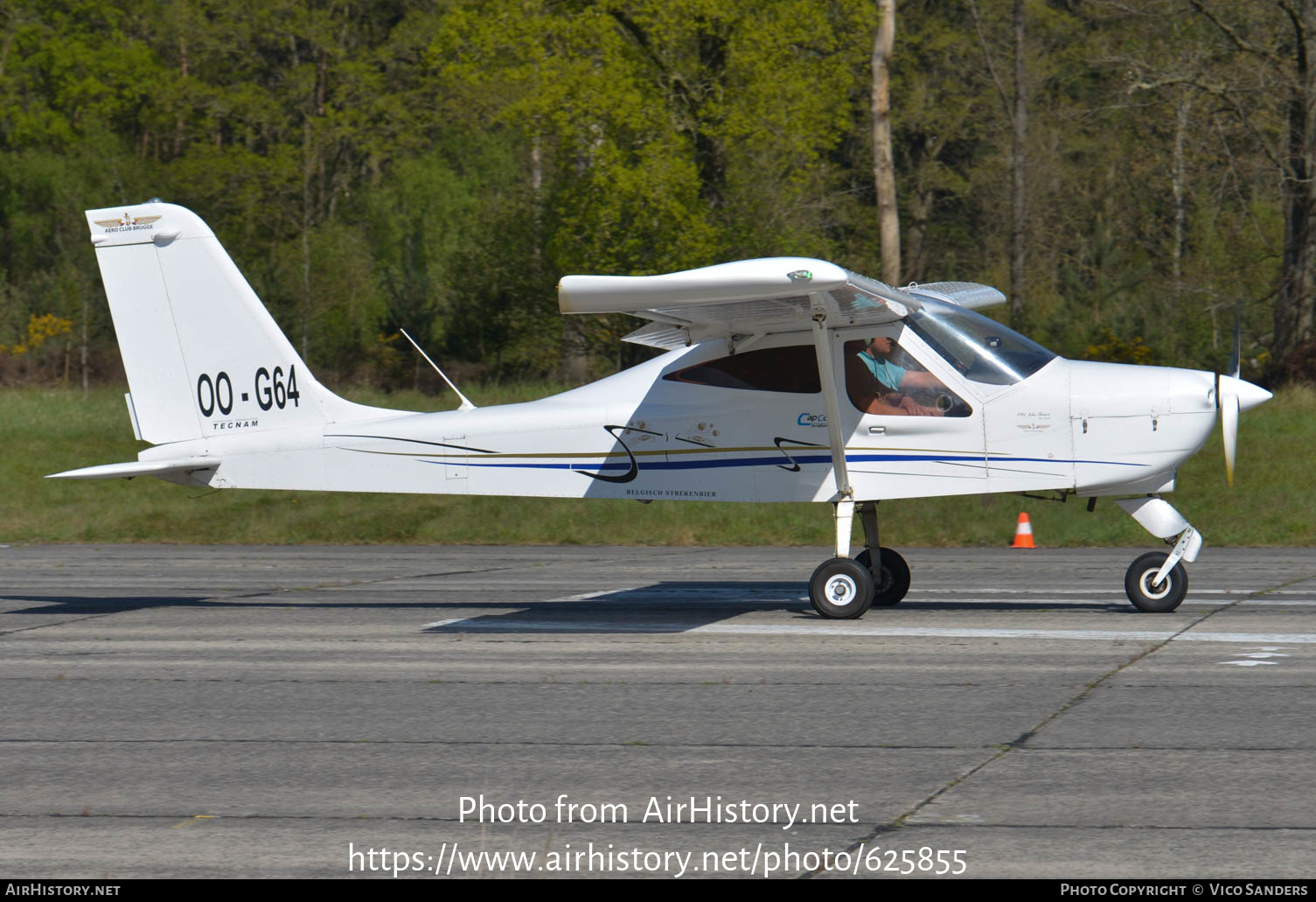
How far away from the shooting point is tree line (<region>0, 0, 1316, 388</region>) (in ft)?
93.4

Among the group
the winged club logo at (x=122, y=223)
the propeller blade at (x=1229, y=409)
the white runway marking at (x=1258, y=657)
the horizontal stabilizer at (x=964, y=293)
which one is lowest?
the white runway marking at (x=1258, y=657)

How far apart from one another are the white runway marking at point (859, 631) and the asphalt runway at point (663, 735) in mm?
42

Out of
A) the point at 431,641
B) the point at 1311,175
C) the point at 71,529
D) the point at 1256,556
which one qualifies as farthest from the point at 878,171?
the point at 431,641

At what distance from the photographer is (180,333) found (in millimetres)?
12078

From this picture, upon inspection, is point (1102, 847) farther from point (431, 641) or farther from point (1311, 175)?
point (1311, 175)

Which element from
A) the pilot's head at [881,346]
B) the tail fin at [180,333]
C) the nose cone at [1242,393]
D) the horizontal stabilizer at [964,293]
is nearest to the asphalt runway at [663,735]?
the nose cone at [1242,393]

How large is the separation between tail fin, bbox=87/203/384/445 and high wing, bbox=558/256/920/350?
2922 millimetres

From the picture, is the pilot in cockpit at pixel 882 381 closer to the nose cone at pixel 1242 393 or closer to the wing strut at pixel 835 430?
the wing strut at pixel 835 430

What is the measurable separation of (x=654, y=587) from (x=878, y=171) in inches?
630

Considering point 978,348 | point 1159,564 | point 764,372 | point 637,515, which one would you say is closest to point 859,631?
point 764,372

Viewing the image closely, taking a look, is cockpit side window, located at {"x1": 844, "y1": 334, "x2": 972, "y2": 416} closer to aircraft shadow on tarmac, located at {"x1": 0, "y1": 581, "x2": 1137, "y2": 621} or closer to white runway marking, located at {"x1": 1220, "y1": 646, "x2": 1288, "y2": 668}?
aircraft shadow on tarmac, located at {"x1": 0, "y1": 581, "x2": 1137, "y2": 621}

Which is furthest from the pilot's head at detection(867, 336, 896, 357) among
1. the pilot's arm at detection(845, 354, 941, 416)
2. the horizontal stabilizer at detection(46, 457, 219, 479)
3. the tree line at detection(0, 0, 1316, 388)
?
the tree line at detection(0, 0, 1316, 388)

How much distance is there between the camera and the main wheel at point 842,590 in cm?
1088

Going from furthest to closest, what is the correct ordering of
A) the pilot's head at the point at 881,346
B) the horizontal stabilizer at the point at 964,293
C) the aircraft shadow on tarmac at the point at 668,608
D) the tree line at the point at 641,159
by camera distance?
the tree line at the point at 641,159
the horizontal stabilizer at the point at 964,293
the aircraft shadow on tarmac at the point at 668,608
the pilot's head at the point at 881,346
